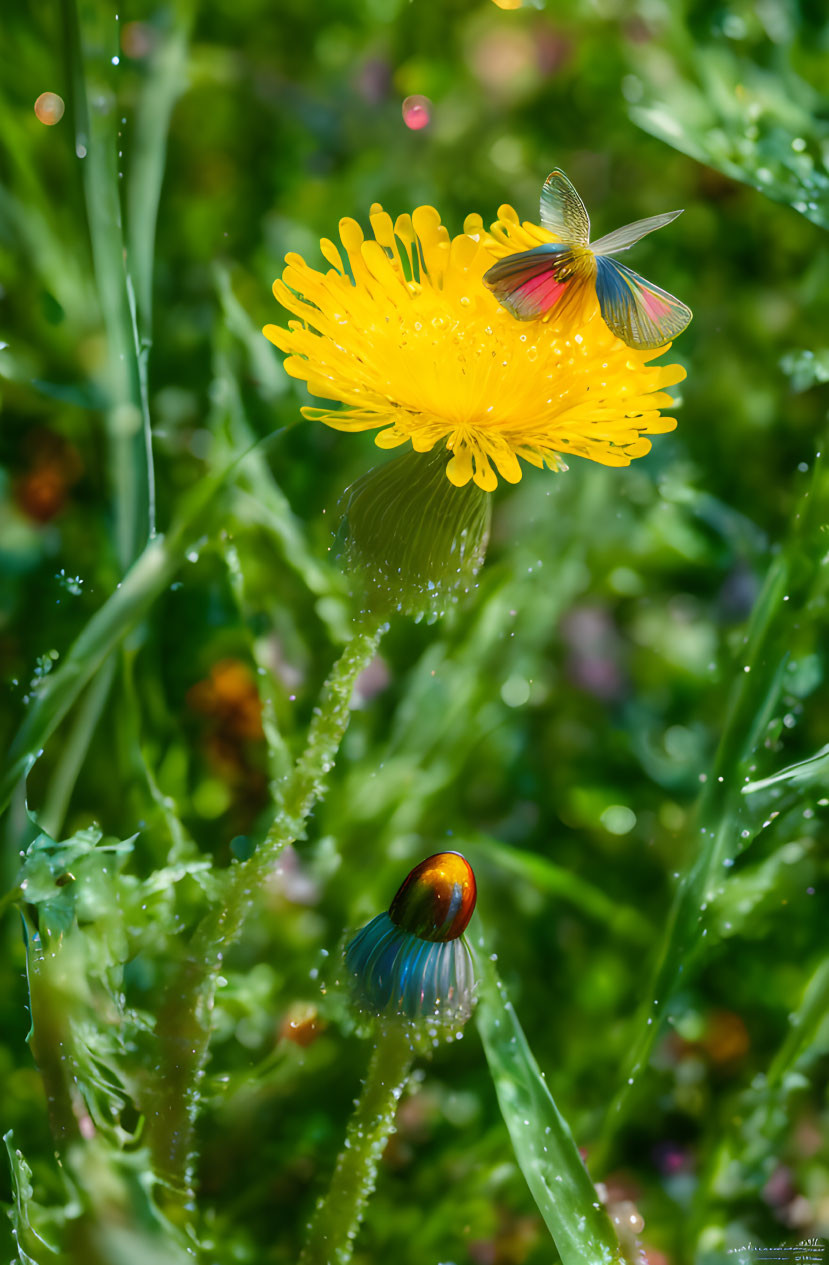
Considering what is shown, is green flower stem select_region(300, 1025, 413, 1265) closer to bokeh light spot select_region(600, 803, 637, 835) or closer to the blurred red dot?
bokeh light spot select_region(600, 803, 637, 835)

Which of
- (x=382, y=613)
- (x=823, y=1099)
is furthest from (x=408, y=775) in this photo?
(x=823, y=1099)

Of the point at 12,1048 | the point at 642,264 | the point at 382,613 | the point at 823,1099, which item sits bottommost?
the point at 823,1099

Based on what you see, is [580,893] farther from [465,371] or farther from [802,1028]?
[465,371]

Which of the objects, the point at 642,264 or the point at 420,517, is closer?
the point at 420,517

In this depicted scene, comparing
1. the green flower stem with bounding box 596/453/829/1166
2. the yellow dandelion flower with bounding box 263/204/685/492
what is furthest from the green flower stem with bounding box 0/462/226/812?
the green flower stem with bounding box 596/453/829/1166

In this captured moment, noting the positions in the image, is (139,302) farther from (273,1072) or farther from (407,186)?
(273,1072)
